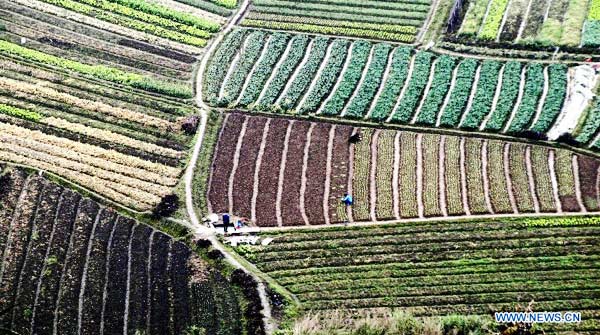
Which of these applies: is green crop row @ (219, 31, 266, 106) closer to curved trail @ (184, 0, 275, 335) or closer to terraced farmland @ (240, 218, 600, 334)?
curved trail @ (184, 0, 275, 335)

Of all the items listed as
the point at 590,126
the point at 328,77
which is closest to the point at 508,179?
the point at 590,126

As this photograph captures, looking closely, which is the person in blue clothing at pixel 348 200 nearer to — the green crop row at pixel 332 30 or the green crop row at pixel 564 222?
the green crop row at pixel 564 222

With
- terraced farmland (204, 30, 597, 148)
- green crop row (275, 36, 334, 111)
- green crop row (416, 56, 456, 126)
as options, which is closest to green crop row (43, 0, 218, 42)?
terraced farmland (204, 30, 597, 148)

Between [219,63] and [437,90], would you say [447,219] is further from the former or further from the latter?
[219,63]

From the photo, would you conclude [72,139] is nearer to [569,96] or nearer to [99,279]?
[99,279]

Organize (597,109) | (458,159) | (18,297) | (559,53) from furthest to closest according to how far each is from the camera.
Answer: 1. (559,53)
2. (597,109)
3. (458,159)
4. (18,297)

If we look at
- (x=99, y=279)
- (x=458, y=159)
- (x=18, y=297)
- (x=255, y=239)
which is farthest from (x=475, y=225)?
(x=18, y=297)
